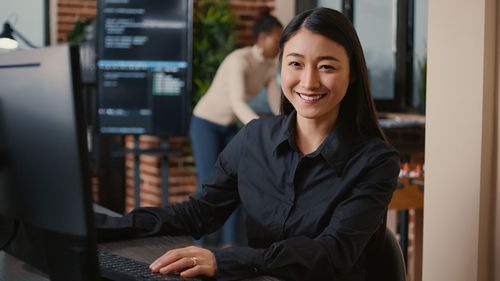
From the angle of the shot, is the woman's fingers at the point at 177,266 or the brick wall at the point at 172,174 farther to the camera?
the brick wall at the point at 172,174

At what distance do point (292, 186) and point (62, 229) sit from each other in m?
0.73

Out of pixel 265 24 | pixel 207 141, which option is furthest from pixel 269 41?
pixel 207 141

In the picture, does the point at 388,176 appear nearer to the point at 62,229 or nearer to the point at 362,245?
the point at 362,245

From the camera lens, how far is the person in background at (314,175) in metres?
1.33

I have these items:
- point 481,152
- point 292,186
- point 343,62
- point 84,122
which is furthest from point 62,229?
point 481,152

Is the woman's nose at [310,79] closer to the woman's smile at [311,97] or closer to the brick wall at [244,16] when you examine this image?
the woman's smile at [311,97]

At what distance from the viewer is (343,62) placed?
1.41m

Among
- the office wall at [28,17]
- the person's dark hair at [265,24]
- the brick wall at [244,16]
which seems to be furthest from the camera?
the office wall at [28,17]

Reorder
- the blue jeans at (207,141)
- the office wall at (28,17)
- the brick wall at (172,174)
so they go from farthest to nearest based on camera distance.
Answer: the office wall at (28,17) < the brick wall at (172,174) < the blue jeans at (207,141)

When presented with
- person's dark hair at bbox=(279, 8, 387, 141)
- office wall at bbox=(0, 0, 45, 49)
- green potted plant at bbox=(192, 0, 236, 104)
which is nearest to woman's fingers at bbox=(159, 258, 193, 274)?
Answer: person's dark hair at bbox=(279, 8, 387, 141)

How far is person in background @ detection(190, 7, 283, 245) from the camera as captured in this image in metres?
3.53

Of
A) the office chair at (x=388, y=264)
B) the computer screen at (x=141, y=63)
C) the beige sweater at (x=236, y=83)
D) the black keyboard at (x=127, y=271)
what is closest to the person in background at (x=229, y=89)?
the beige sweater at (x=236, y=83)

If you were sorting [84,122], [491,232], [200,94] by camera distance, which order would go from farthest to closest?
[200,94] → [491,232] → [84,122]

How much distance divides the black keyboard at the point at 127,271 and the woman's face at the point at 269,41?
2524 millimetres
